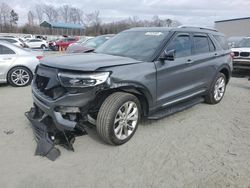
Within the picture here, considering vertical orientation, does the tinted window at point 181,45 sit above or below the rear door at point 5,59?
above

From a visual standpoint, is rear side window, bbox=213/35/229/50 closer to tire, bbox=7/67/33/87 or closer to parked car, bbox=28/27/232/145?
parked car, bbox=28/27/232/145

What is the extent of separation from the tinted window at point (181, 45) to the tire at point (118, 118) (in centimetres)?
131

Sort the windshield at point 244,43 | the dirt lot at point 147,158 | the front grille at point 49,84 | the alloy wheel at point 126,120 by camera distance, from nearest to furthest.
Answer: the dirt lot at point 147,158, the front grille at point 49,84, the alloy wheel at point 126,120, the windshield at point 244,43

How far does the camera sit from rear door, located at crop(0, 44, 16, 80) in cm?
754

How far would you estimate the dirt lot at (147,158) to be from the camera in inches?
120

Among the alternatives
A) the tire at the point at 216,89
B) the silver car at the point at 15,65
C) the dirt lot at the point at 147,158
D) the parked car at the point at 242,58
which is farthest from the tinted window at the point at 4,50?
the parked car at the point at 242,58

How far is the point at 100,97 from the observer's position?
12.1 feet

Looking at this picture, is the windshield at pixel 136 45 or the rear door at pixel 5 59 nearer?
the windshield at pixel 136 45

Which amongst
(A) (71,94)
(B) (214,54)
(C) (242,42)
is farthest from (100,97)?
(C) (242,42)

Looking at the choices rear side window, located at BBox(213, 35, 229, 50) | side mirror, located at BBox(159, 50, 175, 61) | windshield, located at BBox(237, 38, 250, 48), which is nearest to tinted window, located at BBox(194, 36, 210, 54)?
rear side window, located at BBox(213, 35, 229, 50)

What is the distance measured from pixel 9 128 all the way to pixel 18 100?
1.93 metres

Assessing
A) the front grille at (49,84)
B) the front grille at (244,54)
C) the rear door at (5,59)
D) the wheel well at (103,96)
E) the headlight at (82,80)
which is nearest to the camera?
the headlight at (82,80)

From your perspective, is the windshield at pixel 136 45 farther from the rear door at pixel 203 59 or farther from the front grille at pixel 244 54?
the front grille at pixel 244 54

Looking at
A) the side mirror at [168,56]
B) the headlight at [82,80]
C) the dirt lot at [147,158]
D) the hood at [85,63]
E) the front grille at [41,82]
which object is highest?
the side mirror at [168,56]
